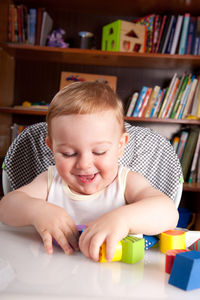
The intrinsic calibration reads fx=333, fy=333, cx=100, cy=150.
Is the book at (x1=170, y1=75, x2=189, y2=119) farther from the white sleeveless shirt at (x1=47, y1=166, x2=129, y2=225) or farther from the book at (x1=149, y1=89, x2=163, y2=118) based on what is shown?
the white sleeveless shirt at (x1=47, y1=166, x2=129, y2=225)

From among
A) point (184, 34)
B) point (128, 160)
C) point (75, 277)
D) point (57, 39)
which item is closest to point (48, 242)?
point (75, 277)

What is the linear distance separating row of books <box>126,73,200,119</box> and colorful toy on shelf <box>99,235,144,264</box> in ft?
7.29

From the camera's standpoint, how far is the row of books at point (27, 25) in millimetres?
2623

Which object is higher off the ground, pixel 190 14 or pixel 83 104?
pixel 190 14

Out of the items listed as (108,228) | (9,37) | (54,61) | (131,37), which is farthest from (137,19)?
(108,228)

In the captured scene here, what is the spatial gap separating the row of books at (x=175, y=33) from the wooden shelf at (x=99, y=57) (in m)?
0.11

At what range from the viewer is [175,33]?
268 centimetres

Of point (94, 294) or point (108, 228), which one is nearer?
point (94, 294)

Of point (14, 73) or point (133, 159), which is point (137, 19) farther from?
point (133, 159)

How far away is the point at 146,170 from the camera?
119 centimetres

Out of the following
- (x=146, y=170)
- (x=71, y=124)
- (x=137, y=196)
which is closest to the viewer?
(x=71, y=124)

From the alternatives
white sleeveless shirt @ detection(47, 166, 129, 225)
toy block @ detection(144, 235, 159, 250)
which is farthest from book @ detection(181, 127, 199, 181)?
toy block @ detection(144, 235, 159, 250)

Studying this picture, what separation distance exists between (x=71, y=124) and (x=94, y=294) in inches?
15.9

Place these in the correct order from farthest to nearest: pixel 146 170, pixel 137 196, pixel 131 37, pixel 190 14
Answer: pixel 190 14, pixel 131 37, pixel 146 170, pixel 137 196
